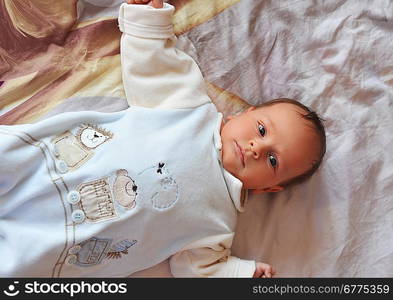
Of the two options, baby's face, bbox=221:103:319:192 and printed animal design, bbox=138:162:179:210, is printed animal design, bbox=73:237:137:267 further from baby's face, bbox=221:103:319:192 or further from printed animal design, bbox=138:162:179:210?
baby's face, bbox=221:103:319:192

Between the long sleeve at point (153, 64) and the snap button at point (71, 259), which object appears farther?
the long sleeve at point (153, 64)

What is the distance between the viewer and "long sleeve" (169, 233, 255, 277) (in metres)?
1.33

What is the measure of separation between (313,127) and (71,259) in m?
0.63

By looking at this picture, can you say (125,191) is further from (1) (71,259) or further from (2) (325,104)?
(2) (325,104)

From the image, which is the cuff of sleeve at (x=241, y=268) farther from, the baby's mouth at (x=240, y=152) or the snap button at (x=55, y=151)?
the snap button at (x=55, y=151)

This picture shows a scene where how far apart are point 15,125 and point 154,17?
420 millimetres

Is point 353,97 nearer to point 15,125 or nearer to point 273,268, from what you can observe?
point 273,268

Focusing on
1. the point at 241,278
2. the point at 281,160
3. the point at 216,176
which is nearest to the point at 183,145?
the point at 216,176

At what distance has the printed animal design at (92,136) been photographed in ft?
4.22

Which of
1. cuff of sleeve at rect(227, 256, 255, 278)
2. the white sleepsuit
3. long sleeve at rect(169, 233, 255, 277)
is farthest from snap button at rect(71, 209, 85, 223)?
cuff of sleeve at rect(227, 256, 255, 278)

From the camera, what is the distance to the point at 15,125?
1350mm

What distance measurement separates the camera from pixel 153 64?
4.48 ft

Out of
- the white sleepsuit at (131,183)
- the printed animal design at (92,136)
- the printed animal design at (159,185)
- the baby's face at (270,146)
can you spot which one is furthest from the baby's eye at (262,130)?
the printed animal design at (92,136)

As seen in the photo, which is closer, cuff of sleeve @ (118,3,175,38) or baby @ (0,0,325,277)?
baby @ (0,0,325,277)
